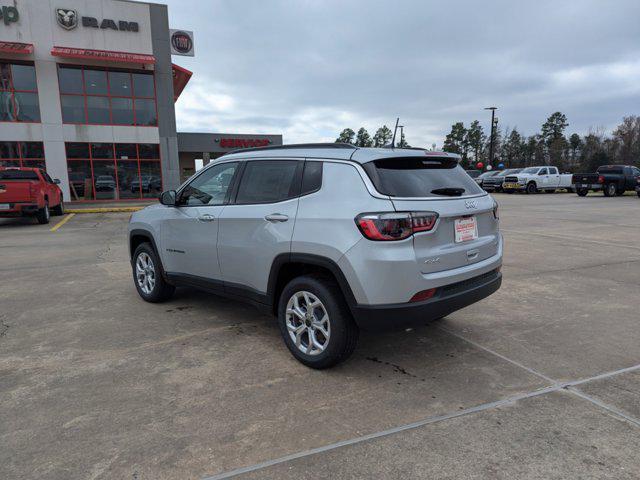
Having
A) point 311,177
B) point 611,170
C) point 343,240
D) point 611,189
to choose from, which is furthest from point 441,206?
point 611,170

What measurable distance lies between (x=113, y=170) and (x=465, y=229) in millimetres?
24023

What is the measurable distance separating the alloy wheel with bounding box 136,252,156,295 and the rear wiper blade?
3499 mm

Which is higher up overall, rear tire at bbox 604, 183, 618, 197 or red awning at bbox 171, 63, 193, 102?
red awning at bbox 171, 63, 193, 102

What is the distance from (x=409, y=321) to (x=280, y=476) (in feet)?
4.49

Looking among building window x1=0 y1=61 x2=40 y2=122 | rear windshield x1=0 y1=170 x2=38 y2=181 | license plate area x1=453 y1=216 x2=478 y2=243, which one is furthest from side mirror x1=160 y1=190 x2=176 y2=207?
building window x1=0 y1=61 x2=40 y2=122

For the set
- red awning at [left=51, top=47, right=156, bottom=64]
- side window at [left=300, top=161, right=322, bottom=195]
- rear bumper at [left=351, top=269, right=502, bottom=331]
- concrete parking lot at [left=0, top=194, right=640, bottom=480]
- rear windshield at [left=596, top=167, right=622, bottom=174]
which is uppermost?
red awning at [left=51, top=47, right=156, bottom=64]

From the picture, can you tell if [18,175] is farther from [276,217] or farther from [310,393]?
[310,393]

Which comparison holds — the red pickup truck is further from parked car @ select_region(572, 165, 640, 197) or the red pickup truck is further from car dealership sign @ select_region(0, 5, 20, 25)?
parked car @ select_region(572, 165, 640, 197)

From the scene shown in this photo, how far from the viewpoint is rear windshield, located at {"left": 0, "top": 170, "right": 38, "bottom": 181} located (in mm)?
13607

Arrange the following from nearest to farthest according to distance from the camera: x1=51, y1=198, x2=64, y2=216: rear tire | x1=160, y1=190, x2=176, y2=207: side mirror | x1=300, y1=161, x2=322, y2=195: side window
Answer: x1=300, y1=161, x2=322, y2=195: side window, x1=160, y1=190, x2=176, y2=207: side mirror, x1=51, y1=198, x2=64, y2=216: rear tire

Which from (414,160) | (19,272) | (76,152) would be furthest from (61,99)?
(414,160)

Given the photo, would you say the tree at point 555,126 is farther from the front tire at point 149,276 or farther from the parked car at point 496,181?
the front tire at point 149,276

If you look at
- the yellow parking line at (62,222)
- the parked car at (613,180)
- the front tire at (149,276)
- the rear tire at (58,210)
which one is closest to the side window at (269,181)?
the front tire at (149,276)

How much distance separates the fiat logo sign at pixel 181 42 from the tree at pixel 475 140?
5499 cm
